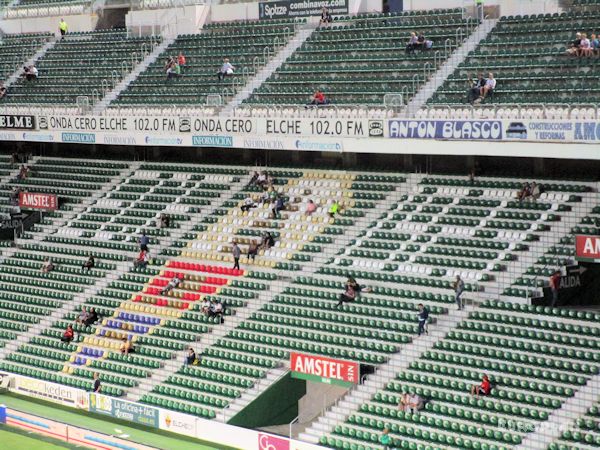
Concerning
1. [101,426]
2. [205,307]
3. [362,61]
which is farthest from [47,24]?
[101,426]

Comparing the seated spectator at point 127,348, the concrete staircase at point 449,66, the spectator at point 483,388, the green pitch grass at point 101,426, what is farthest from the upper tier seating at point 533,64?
the green pitch grass at point 101,426

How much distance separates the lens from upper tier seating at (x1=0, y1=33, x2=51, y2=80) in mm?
46503

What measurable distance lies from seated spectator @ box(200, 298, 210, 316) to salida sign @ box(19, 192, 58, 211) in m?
8.63

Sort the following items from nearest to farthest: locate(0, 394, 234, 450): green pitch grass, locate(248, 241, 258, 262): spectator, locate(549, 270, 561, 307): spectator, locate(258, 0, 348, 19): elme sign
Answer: locate(549, 270, 561, 307): spectator → locate(0, 394, 234, 450): green pitch grass → locate(248, 241, 258, 262): spectator → locate(258, 0, 348, 19): elme sign

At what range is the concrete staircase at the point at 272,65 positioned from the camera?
3741 cm

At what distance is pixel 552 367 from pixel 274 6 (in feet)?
67.8

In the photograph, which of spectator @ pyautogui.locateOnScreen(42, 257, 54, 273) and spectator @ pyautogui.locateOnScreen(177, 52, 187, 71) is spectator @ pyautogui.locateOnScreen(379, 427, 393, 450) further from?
spectator @ pyautogui.locateOnScreen(177, 52, 187, 71)

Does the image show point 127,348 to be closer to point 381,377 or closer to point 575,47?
point 381,377

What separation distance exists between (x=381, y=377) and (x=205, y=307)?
640cm

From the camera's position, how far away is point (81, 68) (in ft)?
144

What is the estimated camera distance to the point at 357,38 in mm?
36938

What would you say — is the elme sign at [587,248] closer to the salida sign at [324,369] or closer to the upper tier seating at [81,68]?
the salida sign at [324,369]

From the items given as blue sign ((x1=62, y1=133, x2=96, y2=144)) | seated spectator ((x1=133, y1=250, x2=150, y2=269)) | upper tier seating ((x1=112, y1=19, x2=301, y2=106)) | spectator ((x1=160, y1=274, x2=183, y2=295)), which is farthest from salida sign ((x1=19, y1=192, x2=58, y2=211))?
spectator ((x1=160, y1=274, x2=183, y2=295))

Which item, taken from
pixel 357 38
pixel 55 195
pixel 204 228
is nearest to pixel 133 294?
pixel 204 228
